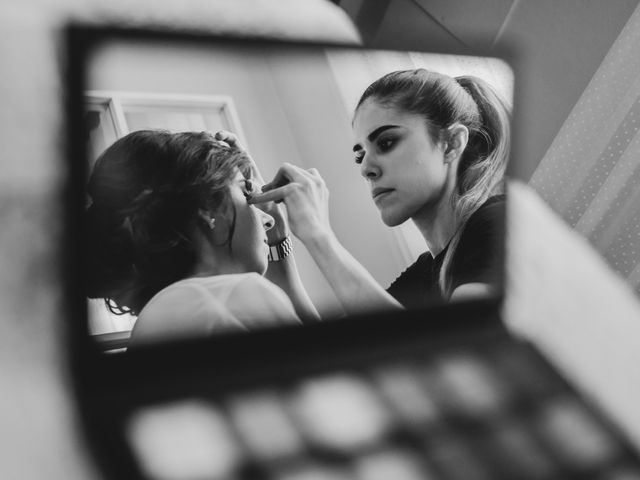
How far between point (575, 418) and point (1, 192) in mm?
569

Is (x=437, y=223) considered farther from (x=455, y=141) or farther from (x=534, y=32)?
(x=534, y=32)

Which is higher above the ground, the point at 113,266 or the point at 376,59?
the point at 376,59

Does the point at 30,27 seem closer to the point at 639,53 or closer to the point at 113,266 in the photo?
the point at 113,266

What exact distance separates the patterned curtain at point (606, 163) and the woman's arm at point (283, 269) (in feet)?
1.31

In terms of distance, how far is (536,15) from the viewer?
37.8 inches

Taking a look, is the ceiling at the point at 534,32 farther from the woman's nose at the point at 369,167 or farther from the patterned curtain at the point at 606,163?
the woman's nose at the point at 369,167

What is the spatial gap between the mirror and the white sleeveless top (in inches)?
0.5

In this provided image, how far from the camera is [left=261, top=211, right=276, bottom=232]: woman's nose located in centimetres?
72

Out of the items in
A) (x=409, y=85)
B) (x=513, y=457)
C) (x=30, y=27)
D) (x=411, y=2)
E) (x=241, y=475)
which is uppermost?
(x=411, y=2)

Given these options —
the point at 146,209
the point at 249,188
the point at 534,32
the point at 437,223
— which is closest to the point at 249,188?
the point at 249,188

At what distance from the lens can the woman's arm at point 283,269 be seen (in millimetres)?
700

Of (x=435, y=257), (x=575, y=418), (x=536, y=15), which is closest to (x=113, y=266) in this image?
(x=435, y=257)

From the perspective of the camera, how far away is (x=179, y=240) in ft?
2.20

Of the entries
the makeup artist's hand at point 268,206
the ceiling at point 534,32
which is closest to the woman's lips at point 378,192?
the makeup artist's hand at point 268,206
